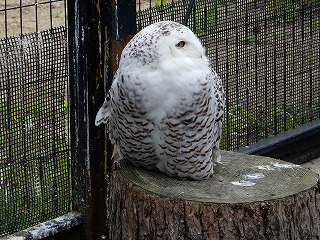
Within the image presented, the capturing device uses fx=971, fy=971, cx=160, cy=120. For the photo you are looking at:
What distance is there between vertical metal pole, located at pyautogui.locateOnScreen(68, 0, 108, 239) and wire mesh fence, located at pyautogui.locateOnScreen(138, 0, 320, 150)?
688 millimetres

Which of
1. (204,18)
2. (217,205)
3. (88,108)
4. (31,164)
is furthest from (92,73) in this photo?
(217,205)

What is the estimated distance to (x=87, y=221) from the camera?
5.29 meters

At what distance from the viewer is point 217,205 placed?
3.98 meters

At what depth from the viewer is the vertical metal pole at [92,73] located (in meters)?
4.95

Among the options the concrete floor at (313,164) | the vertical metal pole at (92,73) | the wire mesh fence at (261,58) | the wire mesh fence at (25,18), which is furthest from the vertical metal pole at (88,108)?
the concrete floor at (313,164)

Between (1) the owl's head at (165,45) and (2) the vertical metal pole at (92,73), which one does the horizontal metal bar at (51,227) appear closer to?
(2) the vertical metal pole at (92,73)

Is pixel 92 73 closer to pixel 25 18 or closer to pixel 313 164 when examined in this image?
pixel 25 18

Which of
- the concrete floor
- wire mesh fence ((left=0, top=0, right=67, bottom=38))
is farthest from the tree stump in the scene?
the concrete floor

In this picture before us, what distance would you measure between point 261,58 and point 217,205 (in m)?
2.45

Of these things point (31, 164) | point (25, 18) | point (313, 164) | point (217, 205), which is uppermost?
point (25, 18)

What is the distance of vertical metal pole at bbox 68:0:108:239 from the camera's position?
496cm

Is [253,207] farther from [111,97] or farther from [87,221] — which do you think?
[87,221]

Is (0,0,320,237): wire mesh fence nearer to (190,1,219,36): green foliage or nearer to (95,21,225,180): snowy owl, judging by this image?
(190,1,219,36): green foliage

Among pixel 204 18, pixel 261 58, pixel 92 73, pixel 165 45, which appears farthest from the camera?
pixel 261 58
